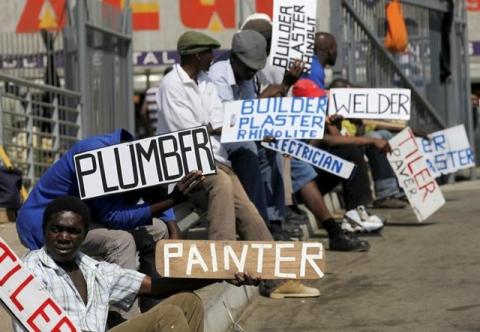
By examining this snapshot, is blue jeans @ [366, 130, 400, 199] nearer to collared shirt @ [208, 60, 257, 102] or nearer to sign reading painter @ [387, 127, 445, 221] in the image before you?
sign reading painter @ [387, 127, 445, 221]

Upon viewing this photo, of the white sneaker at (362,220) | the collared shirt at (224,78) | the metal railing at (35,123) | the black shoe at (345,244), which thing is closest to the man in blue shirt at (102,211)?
the collared shirt at (224,78)

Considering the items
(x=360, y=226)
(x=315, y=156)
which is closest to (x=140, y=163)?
(x=315, y=156)

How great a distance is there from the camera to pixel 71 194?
7.20m

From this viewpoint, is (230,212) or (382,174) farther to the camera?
(382,174)

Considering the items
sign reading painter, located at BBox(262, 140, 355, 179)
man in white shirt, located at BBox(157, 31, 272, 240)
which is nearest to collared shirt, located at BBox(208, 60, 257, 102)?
man in white shirt, located at BBox(157, 31, 272, 240)

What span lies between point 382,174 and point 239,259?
8.41 meters

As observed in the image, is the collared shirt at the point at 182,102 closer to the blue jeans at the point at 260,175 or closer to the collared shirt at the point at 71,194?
the blue jeans at the point at 260,175

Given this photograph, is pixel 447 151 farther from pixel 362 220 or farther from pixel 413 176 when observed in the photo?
pixel 362 220

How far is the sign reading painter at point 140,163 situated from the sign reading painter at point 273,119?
7.67 feet

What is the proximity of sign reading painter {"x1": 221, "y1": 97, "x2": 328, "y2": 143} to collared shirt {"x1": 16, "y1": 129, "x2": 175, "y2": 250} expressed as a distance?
7.54ft

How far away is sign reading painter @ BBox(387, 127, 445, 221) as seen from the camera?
12719 millimetres

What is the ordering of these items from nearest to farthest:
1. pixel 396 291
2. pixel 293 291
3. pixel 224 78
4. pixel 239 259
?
pixel 239 259 → pixel 293 291 → pixel 396 291 → pixel 224 78

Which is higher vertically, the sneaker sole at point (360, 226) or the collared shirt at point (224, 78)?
the collared shirt at point (224, 78)

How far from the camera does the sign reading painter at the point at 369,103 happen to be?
1187 centimetres
